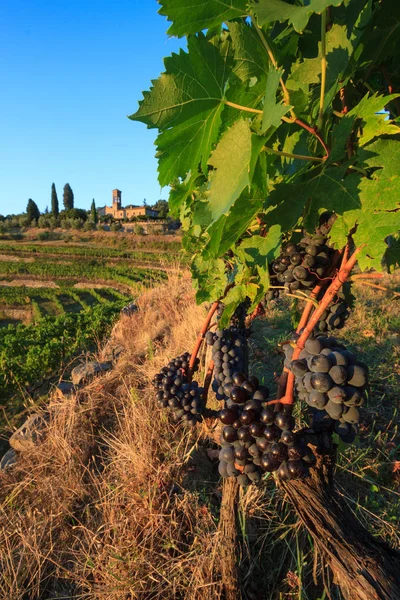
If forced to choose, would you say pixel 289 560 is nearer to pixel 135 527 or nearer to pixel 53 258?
pixel 135 527

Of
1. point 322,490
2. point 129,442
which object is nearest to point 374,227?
point 322,490

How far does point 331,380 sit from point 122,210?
258ft

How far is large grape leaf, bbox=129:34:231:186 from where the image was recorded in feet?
2.35

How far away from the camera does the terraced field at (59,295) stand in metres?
11.0

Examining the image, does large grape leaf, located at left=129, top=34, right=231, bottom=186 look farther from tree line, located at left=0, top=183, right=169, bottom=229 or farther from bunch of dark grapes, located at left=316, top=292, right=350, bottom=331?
tree line, located at left=0, top=183, right=169, bottom=229

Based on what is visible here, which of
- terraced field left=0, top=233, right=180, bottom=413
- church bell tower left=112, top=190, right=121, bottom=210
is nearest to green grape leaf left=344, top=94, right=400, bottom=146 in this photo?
terraced field left=0, top=233, right=180, bottom=413

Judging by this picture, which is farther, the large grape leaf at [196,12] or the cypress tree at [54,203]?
the cypress tree at [54,203]

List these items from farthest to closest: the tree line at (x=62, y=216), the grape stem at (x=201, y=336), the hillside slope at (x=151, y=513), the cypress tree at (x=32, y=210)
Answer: the cypress tree at (x=32, y=210)
the tree line at (x=62, y=216)
the hillside slope at (x=151, y=513)
the grape stem at (x=201, y=336)

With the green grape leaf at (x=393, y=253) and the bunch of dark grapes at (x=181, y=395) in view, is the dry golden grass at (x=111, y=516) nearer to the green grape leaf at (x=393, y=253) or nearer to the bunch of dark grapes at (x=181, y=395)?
the bunch of dark grapes at (x=181, y=395)

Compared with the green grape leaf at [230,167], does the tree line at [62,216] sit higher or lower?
higher

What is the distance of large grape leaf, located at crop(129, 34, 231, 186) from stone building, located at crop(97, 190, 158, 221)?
63991 millimetres

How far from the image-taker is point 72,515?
9.26 feet

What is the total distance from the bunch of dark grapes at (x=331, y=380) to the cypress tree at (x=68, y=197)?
74144 mm

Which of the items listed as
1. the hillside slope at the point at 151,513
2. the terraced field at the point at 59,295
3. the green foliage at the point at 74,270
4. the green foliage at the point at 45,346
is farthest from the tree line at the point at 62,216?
the hillside slope at the point at 151,513
